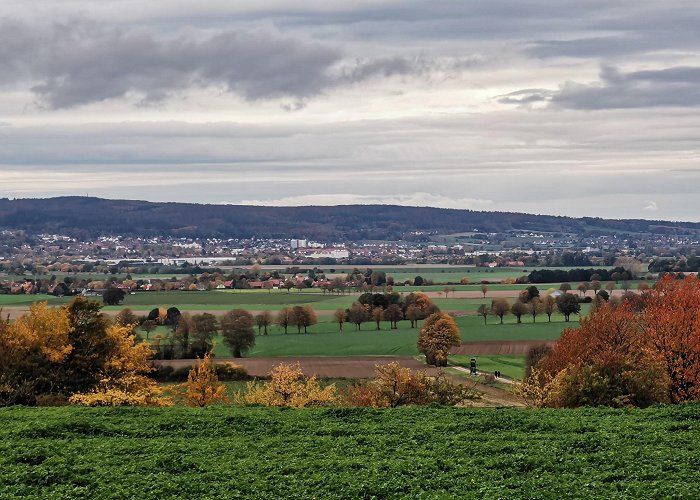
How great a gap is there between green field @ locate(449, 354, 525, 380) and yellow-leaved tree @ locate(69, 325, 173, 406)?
31.4 m

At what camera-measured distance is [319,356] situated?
268 ft

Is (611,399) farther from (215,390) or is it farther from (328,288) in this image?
(328,288)

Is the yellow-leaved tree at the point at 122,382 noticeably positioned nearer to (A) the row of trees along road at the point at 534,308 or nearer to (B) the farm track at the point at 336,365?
(B) the farm track at the point at 336,365

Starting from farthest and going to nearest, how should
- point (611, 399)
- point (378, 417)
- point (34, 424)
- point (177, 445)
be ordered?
1. point (611, 399)
2. point (378, 417)
3. point (34, 424)
4. point (177, 445)

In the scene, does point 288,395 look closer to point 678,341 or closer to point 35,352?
point 35,352

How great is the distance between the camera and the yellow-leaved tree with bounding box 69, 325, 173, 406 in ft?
139

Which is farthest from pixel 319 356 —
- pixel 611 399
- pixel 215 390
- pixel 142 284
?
pixel 142 284

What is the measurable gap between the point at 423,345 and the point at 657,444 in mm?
58090

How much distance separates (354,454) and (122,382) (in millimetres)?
24234

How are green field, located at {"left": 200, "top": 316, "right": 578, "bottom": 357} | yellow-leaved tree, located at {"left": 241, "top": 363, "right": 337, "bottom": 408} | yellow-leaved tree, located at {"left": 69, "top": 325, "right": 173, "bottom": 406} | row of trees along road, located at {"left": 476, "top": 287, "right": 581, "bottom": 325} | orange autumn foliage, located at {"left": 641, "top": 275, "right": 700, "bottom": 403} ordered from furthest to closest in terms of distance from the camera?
row of trees along road, located at {"left": 476, "top": 287, "right": 581, "bottom": 325}
green field, located at {"left": 200, "top": 316, "right": 578, "bottom": 357}
yellow-leaved tree, located at {"left": 241, "top": 363, "right": 337, "bottom": 408}
orange autumn foliage, located at {"left": 641, "top": 275, "right": 700, "bottom": 403}
yellow-leaved tree, located at {"left": 69, "top": 325, "right": 173, "bottom": 406}

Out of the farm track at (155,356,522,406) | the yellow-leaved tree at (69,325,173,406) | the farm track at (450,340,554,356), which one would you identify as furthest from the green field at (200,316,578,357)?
the yellow-leaved tree at (69,325,173,406)

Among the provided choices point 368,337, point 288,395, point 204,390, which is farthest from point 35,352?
point 368,337

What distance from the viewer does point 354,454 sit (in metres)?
24.5

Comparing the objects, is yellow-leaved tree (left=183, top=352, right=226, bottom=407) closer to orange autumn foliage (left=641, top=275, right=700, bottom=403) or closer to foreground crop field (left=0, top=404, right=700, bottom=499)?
foreground crop field (left=0, top=404, right=700, bottom=499)
